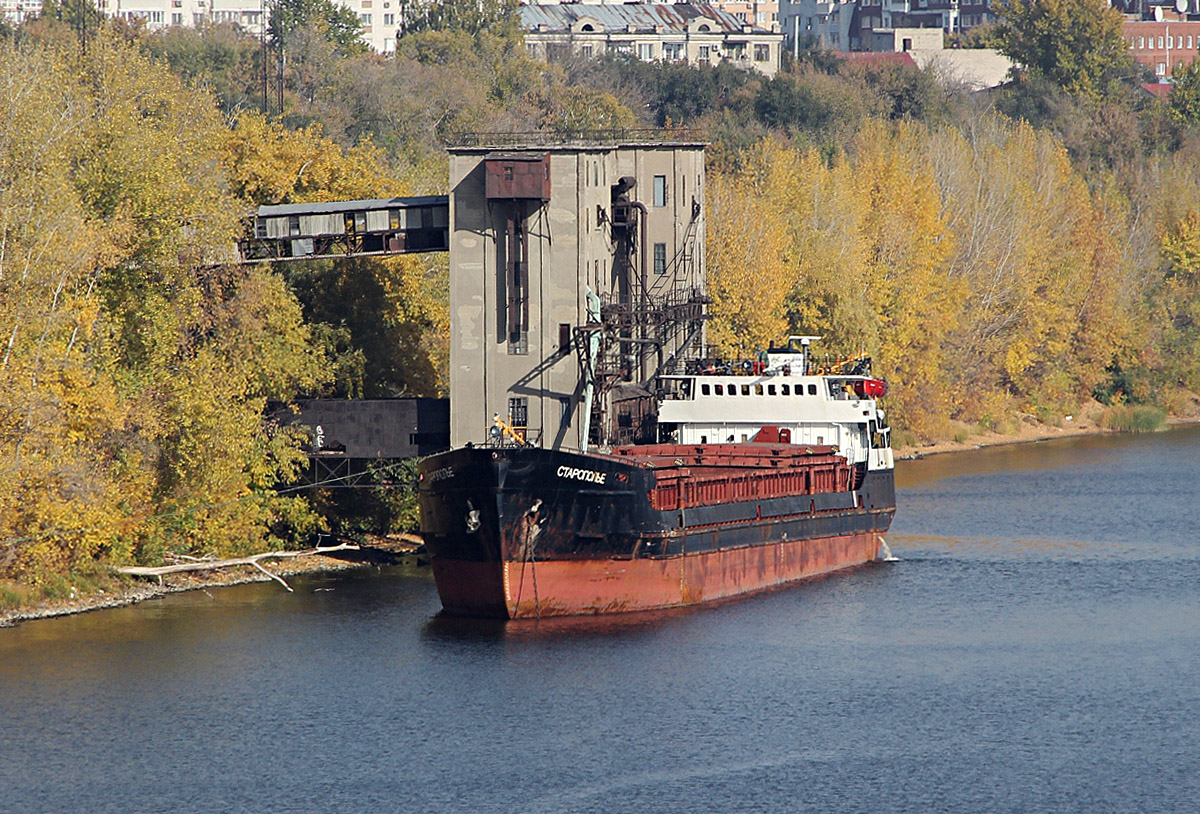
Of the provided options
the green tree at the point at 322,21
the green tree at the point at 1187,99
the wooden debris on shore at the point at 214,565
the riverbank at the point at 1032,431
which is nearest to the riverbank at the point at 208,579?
the wooden debris on shore at the point at 214,565

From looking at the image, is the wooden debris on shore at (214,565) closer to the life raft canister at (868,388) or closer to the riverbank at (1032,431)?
the life raft canister at (868,388)

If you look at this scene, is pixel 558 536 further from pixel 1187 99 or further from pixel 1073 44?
pixel 1073 44

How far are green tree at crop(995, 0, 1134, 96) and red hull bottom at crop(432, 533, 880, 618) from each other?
133051 mm

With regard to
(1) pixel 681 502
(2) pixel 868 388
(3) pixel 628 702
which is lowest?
(3) pixel 628 702

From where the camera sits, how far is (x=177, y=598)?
2336 inches

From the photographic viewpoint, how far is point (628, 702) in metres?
47.0

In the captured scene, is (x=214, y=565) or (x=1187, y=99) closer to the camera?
(x=214, y=565)

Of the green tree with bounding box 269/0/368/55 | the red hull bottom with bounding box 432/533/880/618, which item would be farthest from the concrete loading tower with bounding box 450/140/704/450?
the green tree with bounding box 269/0/368/55

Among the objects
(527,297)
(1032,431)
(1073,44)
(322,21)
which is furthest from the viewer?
(1073,44)

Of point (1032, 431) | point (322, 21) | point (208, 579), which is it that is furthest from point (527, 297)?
point (322, 21)

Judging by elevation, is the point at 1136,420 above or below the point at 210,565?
above

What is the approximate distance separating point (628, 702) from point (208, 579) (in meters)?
21.1

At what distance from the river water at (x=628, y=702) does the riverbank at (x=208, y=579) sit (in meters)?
1.23

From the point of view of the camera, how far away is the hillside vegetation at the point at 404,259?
186 ft
